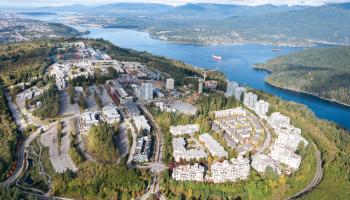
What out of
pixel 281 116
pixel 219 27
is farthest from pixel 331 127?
pixel 219 27

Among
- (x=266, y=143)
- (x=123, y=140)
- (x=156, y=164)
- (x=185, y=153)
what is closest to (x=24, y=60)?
(x=123, y=140)

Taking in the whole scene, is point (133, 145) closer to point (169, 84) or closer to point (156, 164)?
point (156, 164)

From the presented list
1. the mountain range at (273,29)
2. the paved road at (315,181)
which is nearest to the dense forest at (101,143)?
the paved road at (315,181)

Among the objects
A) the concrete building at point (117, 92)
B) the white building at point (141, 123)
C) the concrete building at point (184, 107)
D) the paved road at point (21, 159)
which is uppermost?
the concrete building at point (117, 92)

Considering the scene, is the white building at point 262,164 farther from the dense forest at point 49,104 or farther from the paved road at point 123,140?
the dense forest at point 49,104

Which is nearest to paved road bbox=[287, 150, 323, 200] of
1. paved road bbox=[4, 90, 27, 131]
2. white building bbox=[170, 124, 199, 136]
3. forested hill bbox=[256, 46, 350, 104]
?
white building bbox=[170, 124, 199, 136]

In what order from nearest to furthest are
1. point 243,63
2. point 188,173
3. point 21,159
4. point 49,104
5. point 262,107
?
1. point 188,173
2. point 21,159
3. point 49,104
4. point 262,107
5. point 243,63

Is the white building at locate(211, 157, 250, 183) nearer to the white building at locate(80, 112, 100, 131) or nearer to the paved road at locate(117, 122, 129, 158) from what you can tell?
the paved road at locate(117, 122, 129, 158)
